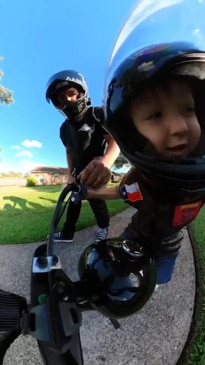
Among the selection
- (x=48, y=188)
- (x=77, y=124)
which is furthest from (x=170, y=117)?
(x=48, y=188)

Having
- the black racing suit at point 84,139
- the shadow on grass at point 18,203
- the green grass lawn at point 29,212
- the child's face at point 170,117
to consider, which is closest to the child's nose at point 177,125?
the child's face at point 170,117

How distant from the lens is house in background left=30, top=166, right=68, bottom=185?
187 centimetres

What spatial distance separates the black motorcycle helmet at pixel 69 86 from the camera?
1145 mm

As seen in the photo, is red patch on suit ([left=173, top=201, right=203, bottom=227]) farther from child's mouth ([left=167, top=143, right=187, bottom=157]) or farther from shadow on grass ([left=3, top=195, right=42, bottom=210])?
shadow on grass ([left=3, top=195, right=42, bottom=210])

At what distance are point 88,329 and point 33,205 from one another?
120 cm

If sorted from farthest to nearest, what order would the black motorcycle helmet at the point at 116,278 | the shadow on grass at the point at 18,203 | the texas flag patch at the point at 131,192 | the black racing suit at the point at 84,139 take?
the shadow on grass at the point at 18,203
the black racing suit at the point at 84,139
the texas flag patch at the point at 131,192
the black motorcycle helmet at the point at 116,278

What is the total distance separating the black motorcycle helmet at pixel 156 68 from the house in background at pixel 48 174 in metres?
1.39

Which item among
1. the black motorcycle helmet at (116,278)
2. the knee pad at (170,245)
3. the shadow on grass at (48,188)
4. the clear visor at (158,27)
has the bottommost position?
the shadow on grass at (48,188)

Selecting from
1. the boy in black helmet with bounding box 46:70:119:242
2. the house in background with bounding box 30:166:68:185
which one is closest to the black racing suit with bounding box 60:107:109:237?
the boy in black helmet with bounding box 46:70:119:242

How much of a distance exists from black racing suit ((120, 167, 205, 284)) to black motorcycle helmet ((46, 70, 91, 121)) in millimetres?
703

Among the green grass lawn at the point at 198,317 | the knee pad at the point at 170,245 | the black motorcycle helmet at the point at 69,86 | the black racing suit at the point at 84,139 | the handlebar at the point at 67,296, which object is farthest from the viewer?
the black racing suit at the point at 84,139

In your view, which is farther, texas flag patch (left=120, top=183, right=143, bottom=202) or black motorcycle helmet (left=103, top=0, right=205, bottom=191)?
texas flag patch (left=120, top=183, right=143, bottom=202)

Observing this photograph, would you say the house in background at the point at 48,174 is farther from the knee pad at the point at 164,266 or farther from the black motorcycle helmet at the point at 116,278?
the black motorcycle helmet at the point at 116,278

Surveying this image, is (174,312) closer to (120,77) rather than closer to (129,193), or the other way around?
(129,193)
